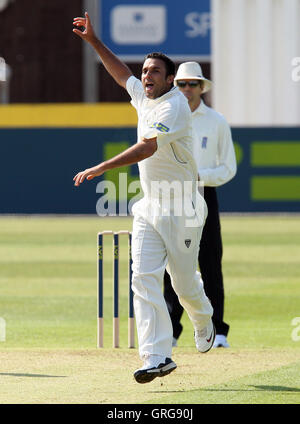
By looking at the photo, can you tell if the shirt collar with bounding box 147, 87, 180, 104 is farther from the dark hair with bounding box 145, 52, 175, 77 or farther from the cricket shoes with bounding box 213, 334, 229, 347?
the cricket shoes with bounding box 213, 334, 229, 347

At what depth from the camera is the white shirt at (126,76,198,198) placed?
7145 mm

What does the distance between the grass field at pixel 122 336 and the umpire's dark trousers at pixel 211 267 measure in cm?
31

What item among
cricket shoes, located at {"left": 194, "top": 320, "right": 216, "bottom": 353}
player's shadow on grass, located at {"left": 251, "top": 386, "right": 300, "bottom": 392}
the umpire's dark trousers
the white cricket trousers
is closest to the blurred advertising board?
the umpire's dark trousers

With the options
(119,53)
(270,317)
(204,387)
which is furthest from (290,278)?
(119,53)

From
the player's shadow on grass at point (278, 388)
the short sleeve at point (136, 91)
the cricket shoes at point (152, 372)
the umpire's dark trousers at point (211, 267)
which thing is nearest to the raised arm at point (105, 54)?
the short sleeve at point (136, 91)

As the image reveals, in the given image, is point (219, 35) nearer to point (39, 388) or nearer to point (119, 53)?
point (119, 53)

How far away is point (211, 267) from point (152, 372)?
2.14m

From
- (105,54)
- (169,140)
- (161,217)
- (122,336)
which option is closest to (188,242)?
(161,217)

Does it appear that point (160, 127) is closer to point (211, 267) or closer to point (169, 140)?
point (169, 140)

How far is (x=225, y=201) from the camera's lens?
24250 mm

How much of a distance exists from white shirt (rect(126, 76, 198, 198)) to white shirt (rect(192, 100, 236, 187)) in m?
1.72

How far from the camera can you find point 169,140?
7164 millimetres

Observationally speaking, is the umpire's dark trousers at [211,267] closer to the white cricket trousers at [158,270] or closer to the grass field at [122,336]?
the grass field at [122,336]

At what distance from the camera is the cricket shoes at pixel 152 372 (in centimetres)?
702
